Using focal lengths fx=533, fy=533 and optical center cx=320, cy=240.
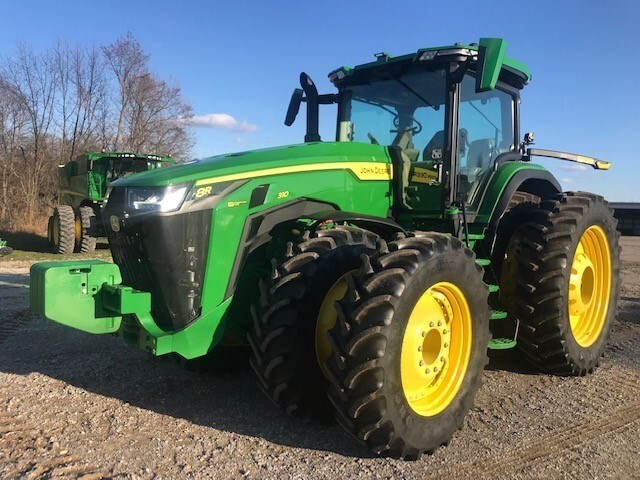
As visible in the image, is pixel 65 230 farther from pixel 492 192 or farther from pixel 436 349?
pixel 436 349

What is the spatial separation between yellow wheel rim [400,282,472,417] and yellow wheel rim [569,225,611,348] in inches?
67.5

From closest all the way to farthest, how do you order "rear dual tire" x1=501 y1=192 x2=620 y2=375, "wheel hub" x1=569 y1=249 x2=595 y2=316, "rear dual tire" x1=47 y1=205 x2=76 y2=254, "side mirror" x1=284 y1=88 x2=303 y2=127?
"rear dual tire" x1=501 y1=192 x2=620 y2=375
"wheel hub" x1=569 y1=249 x2=595 y2=316
"side mirror" x1=284 y1=88 x2=303 y2=127
"rear dual tire" x1=47 y1=205 x2=76 y2=254

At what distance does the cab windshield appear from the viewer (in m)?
4.43

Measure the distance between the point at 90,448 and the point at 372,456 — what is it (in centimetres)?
161

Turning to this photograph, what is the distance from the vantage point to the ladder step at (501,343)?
156 inches

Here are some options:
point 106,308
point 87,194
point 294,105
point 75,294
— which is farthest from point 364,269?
point 87,194

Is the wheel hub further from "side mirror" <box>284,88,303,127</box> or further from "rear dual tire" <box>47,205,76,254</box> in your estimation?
"rear dual tire" <box>47,205,76,254</box>

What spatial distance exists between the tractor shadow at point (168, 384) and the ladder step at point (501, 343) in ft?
4.49

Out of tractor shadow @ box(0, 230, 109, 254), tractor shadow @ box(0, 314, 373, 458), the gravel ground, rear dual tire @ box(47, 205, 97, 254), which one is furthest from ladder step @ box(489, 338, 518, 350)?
tractor shadow @ box(0, 230, 109, 254)

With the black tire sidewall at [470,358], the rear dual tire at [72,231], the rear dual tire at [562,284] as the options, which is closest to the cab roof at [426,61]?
the rear dual tire at [562,284]

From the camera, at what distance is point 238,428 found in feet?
11.0

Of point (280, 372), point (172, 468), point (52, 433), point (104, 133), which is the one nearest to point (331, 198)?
point (280, 372)

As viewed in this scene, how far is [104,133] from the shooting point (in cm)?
2836

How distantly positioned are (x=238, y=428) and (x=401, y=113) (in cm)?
291
